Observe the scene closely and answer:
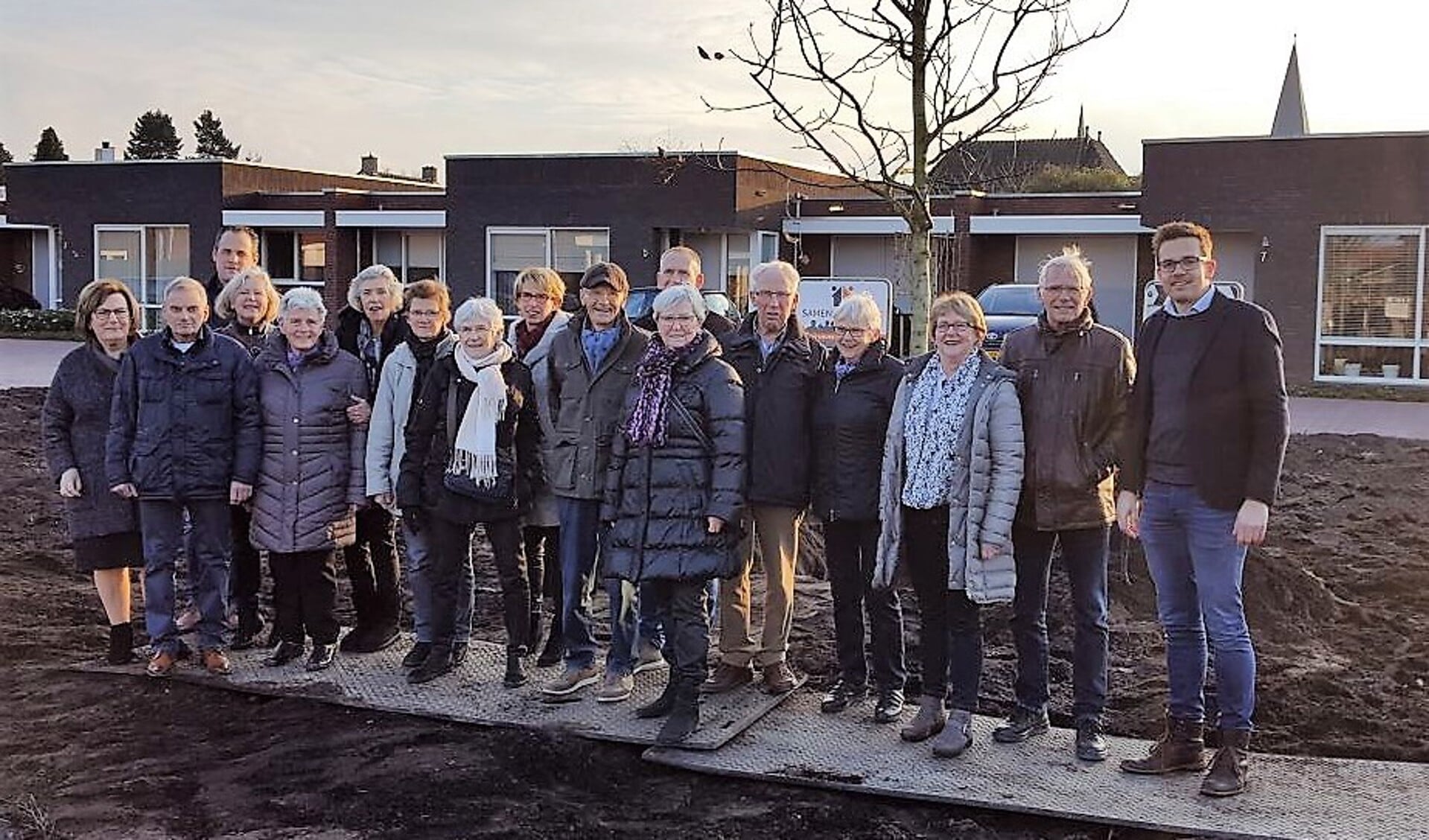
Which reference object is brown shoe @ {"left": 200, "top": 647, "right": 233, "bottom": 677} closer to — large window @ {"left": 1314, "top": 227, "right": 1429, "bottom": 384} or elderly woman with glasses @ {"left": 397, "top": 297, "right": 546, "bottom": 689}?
elderly woman with glasses @ {"left": 397, "top": 297, "right": 546, "bottom": 689}

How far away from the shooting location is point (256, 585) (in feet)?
23.5

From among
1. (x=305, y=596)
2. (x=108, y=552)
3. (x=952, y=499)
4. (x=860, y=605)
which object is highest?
(x=952, y=499)

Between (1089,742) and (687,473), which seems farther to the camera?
(687,473)

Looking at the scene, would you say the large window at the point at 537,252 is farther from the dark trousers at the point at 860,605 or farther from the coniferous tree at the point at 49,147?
the coniferous tree at the point at 49,147

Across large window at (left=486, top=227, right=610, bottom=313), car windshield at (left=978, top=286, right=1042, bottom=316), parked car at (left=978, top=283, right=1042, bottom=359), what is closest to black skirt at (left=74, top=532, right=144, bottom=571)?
parked car at (left=978, top=283, right=1042, bottom=359)

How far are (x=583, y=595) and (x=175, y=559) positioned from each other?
77.4 inches

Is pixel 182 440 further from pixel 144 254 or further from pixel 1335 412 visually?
pixel 144 254

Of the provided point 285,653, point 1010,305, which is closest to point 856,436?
point 285,653

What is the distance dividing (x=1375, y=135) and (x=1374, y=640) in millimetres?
18777

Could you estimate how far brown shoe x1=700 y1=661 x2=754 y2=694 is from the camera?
6.29 m

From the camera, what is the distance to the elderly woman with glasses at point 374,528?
6914mm

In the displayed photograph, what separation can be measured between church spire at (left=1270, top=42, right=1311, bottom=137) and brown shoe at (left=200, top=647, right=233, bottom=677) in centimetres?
3861

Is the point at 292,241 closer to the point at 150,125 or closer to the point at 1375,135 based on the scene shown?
the point at 1375,135

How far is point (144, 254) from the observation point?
1398 inches
